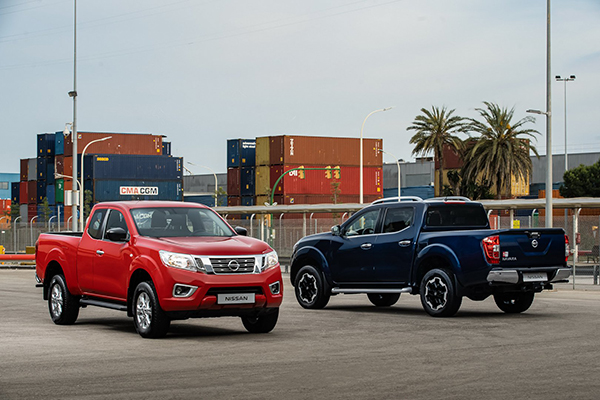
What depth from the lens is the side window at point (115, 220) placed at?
13.3 m

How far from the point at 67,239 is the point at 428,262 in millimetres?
5769

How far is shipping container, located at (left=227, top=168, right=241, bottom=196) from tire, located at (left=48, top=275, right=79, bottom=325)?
65260mm

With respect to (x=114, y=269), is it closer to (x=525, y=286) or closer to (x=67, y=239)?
(x=67, y=239)

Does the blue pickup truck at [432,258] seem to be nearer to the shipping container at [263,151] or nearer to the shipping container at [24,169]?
the shipping container at [263,151]

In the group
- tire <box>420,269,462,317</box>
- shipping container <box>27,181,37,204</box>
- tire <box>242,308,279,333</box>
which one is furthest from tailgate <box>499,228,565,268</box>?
shipping container <box>27,181,37,204</box>

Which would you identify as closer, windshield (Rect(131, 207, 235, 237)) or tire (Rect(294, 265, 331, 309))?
windshield (Rect(131, 207, 235, 237))

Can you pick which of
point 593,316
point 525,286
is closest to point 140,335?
point 525,286

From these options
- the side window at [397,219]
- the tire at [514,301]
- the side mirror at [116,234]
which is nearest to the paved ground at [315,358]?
the tire at [514,301]

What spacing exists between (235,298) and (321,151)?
2610 inches

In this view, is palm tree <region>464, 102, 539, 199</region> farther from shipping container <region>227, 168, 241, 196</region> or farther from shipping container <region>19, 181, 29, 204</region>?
shipping container <region>19, 181, 29, 204</region>

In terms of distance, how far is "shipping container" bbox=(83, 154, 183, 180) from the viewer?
7388cm

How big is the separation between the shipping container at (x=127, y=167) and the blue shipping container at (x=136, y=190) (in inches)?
15.8

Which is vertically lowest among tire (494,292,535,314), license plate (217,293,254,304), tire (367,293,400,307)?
tire (367,293,400,307)

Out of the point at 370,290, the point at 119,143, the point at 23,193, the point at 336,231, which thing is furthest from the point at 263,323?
the point at 23,193
